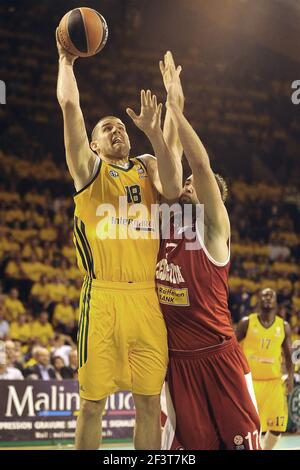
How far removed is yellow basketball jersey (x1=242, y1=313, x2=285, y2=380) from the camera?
8.62 metres

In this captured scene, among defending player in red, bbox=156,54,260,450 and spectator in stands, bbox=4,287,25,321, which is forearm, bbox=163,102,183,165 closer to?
defending player in red, bbox=156,54,260,450

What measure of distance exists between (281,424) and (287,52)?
10.8 metres

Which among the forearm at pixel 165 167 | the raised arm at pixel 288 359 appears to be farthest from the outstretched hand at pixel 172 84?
the raised arm at pixel 288 359

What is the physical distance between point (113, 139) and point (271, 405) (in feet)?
14.0

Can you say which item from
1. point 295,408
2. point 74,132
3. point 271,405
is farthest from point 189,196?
point 295,408

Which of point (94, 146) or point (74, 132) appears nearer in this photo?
point (74, 132)

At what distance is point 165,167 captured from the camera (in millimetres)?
4859

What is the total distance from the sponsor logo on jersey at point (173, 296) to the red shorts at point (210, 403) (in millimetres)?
315

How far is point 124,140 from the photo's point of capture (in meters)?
5.23

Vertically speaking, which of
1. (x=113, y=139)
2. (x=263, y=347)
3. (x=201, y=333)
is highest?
(x=113, y=139)

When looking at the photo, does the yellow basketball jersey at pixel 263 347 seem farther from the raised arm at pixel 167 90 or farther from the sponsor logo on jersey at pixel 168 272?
the sponsor logo on jersey at pixel 168 272

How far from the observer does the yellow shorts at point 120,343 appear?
478cm

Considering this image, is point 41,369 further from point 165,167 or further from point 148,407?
point 165,167

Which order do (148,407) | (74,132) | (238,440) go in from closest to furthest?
(238,440)
(148,407)
(74,132)
